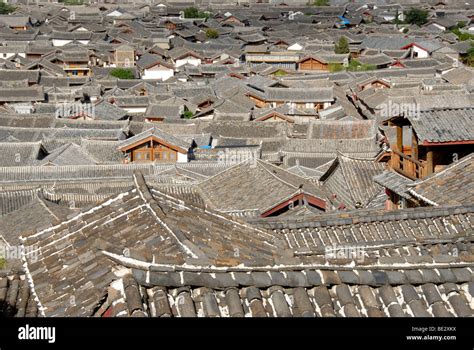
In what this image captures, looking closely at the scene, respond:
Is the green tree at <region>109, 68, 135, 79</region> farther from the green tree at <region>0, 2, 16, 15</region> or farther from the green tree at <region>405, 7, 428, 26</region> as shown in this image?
the green tree at <region>405, 7, 428, 26</region>

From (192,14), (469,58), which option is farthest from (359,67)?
(192,14)

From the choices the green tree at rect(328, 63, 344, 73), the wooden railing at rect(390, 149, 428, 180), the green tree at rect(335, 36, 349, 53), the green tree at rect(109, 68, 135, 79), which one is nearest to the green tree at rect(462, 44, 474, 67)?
the green tree at rect(335, 36, 349, 53)

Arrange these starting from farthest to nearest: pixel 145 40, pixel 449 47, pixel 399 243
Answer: pixel 145 40 < pixel 449 47 < pixel 399 243

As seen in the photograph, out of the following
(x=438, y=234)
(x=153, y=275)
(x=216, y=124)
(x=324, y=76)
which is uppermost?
(x=153, y=275)

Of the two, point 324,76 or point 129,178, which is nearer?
point 129,178
